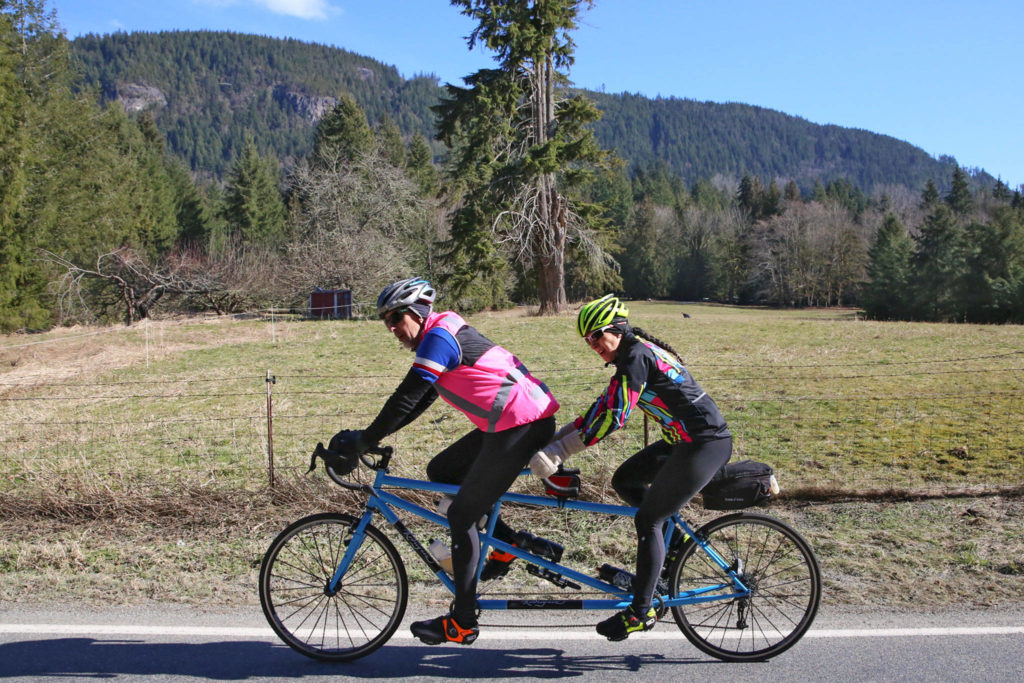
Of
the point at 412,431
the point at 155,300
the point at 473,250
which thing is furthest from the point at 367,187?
the point at 412,431

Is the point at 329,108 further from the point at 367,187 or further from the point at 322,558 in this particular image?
the point at 322,558

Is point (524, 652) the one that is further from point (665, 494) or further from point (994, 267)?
point (994, 267)

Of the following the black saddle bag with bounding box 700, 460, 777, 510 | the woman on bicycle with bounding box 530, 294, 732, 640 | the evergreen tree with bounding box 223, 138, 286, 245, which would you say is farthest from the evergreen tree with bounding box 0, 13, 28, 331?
the evergreen tree with bounding box 223, 138, 286, 245

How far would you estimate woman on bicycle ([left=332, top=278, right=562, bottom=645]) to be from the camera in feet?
12.8

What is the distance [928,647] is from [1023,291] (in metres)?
42.4

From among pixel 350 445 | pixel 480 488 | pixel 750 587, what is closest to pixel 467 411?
pixel 480 488

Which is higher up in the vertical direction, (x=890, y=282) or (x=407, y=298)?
(x=890, y=282)

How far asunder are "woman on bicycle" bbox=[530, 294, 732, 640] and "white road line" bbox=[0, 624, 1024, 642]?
45 centimetres

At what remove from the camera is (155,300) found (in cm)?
3959

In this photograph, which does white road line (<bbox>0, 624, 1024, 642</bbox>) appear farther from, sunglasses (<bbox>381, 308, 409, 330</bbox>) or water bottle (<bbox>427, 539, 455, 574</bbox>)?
sunglasses (<bbox>381, 308, 409, 330</bbox>)

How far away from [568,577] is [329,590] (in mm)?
1350

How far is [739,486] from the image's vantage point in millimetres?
4117

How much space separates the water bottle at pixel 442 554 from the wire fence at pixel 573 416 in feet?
8.75

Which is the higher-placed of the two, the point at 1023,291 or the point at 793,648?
the point at 1023,291
